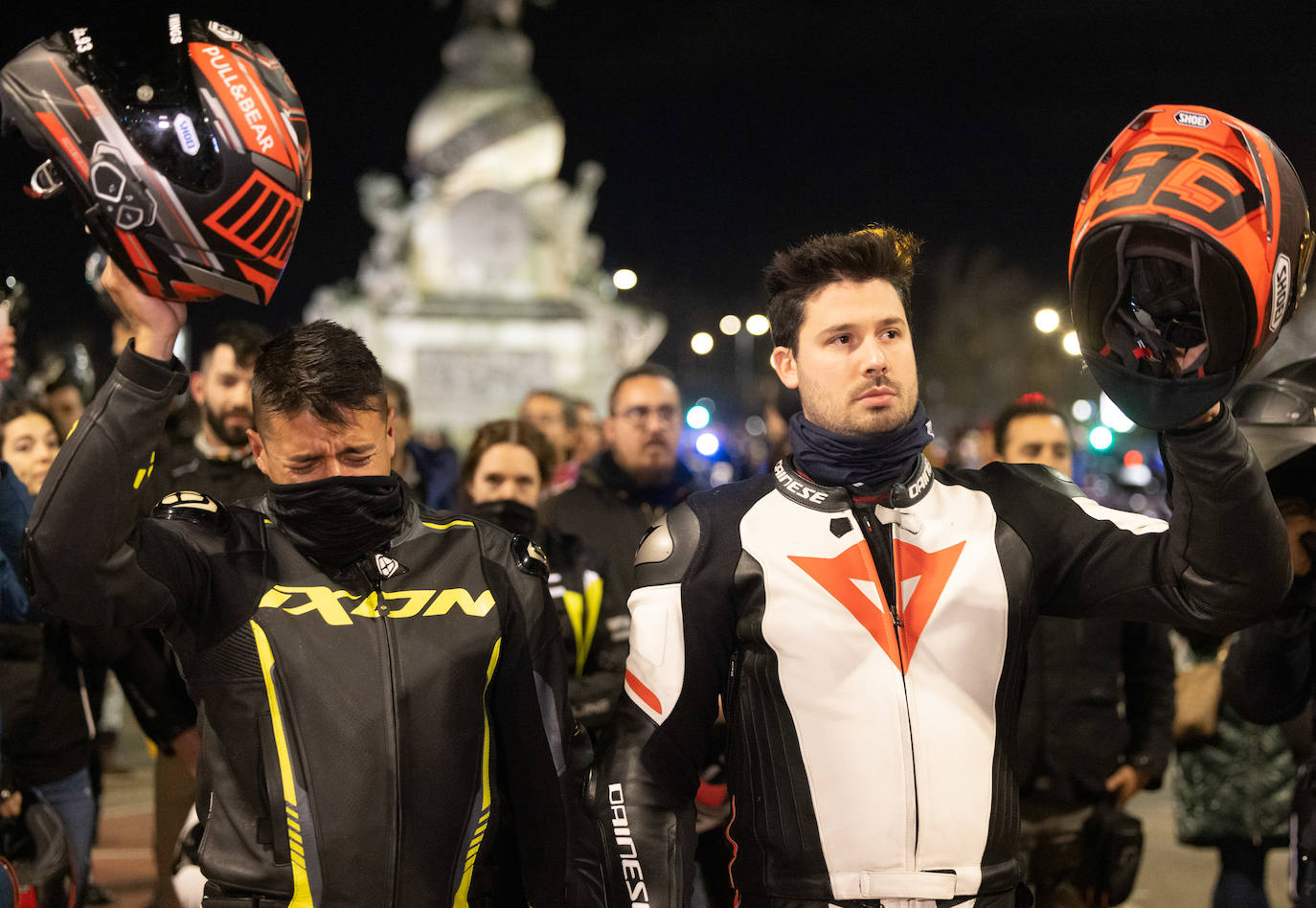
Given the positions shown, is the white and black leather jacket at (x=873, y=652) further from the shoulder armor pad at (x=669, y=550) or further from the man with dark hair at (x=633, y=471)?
the man with dark hair at (x=633, y=471)

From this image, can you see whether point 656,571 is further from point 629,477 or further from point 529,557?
point 629,477

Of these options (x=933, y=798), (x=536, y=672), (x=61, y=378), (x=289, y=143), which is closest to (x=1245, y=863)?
(x=933, y=798)

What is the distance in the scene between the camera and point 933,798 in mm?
2582

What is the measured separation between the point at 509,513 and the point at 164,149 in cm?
230

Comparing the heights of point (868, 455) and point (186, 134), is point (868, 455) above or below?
below

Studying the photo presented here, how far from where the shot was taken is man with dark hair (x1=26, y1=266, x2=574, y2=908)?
2715 millimetres

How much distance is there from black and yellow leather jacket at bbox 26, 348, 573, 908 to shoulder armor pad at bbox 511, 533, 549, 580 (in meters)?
0.06

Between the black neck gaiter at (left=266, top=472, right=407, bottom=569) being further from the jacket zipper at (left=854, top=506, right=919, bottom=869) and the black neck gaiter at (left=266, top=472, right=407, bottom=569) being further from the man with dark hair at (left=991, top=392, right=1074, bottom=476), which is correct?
the man with dark hair at (left=991, top=392, right=1074, bottom=476)

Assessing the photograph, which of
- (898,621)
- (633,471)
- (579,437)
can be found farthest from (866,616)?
(579,437)

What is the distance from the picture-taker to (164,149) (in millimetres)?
2533

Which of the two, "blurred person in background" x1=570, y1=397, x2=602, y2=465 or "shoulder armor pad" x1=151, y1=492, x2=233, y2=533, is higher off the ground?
"blurred person in background" x1=570, y1=397, x2=602, y2=465

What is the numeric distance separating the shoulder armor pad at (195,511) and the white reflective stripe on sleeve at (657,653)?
950mm

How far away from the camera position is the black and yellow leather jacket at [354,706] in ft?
8.91

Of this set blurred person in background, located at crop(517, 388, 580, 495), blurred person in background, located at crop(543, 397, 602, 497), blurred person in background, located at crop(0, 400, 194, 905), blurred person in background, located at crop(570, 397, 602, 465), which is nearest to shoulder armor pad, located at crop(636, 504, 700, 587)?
blurred person in background, located at crop(0, 400, 194, 905)
